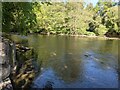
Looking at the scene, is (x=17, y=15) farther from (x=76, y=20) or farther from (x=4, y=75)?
(x=76, y=20)

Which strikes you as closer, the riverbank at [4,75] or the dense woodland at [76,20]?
the riverbank at [4,75]

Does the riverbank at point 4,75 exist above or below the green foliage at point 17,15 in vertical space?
below

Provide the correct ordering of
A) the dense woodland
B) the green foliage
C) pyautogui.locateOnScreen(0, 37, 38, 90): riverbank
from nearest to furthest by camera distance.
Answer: pyautogui.locateOnScreen(0, 37, 38, 90): riverbank < the green foliage < the dense woodland

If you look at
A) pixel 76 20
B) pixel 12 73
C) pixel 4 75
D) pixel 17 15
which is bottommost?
pixel 12 73

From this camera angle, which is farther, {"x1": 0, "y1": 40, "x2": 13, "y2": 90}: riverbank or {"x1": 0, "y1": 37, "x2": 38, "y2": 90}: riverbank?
{"x1": 0, "y1": 37, "x2": 38, "y2": 90}: riverbank

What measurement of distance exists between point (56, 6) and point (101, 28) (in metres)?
11.3

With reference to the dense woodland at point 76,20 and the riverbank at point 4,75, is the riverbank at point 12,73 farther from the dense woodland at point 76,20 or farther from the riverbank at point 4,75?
the dense woodland at point 76,20

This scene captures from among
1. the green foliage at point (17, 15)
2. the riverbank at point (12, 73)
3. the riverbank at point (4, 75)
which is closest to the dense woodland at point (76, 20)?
the green foliage at point (17, 15)

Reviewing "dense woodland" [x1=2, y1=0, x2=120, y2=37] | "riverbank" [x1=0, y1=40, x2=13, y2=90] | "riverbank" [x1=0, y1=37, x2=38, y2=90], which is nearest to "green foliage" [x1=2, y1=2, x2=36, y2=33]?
"riverbank" [x1=0, y1=37, x2=38, y2=90]

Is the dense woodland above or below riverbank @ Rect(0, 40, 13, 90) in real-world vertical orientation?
above

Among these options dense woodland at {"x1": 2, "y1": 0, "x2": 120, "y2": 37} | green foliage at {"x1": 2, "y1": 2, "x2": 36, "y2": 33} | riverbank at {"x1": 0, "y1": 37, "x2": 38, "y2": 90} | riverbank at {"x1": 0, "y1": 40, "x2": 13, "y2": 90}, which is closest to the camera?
riverbank at {"x1": 0, "y1": 40, "x2": 13, "y2": 90}

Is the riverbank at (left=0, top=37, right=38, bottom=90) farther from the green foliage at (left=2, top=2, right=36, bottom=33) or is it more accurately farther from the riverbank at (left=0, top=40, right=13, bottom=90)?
the green foliage at (left=2, top=2, right=36, bottom=33)

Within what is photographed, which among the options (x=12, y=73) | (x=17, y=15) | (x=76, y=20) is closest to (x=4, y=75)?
(x=12, y=73)

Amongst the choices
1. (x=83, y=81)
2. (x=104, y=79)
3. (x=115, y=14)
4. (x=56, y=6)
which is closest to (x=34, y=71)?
(x=83, y=81)
